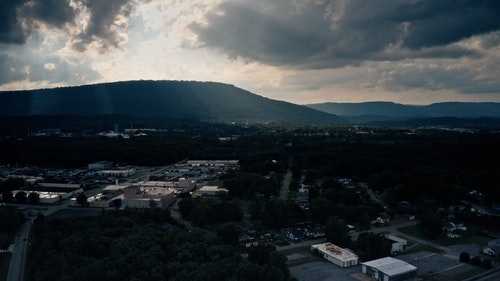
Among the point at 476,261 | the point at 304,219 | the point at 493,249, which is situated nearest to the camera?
the point at 476,261

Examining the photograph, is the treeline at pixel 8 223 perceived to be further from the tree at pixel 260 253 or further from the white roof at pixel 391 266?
the white roof at pixel 391 266

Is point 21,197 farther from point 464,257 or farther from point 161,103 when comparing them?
point 161,103

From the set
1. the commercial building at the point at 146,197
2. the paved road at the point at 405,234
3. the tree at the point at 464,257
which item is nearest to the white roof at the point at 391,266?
the tree at the point at 464,257

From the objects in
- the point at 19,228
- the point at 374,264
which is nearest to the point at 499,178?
the point at 374,264

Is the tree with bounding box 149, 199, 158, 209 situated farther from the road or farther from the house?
the house

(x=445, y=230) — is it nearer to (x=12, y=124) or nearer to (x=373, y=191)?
(x=373, y=191)

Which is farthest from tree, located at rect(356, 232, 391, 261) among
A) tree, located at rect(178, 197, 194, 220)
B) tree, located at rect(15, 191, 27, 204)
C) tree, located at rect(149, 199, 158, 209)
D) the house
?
tree, located at rect(15, 191, 27, 204)

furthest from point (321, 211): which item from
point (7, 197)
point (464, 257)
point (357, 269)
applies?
point (7, 197)

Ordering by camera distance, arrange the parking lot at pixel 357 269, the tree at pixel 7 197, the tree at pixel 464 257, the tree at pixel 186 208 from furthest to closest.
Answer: the tree at pixel 7 197
the tree at pixel 186 208
the tree at pixel 464 257
the parking lot at pixel 357 269
